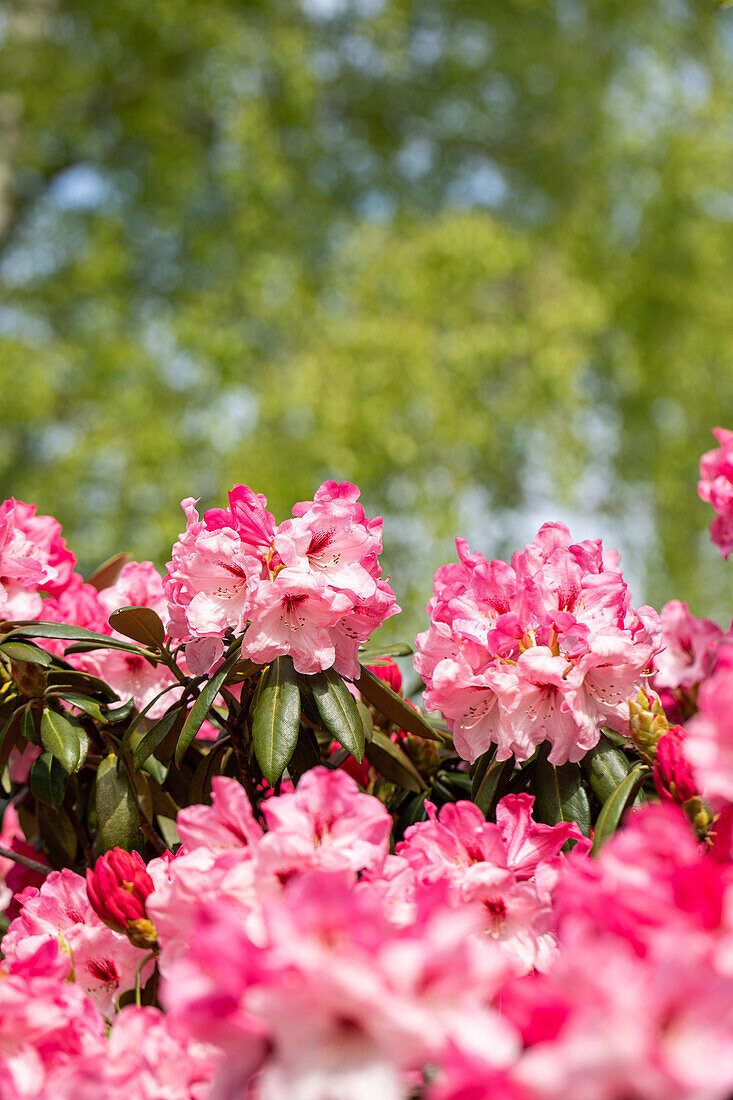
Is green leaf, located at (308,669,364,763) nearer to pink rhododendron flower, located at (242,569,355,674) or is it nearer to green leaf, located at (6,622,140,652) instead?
pink rhododendron flower, located at (242,569,355,674)

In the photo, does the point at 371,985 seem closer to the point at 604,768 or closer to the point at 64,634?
the point at 604,768

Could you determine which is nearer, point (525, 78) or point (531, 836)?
point (531, 836)

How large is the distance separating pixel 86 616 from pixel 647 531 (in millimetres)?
7562

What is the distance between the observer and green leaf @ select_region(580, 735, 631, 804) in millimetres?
995

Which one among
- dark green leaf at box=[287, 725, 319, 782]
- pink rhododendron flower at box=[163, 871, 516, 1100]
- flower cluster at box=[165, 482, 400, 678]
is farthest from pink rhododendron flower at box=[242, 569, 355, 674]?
pink rhododendron flower at box=[163, 871, 516, 1100]

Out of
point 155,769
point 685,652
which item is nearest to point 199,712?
point 155,769

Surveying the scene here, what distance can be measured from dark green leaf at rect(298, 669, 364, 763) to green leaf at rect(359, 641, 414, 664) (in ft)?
0.67

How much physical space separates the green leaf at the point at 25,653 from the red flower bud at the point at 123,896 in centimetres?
27

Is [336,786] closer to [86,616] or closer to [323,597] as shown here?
[323,597]

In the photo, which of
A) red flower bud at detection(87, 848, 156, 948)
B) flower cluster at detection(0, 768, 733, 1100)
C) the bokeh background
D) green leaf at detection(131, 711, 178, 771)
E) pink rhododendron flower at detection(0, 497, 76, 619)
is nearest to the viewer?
flower cluster at detection(0, 768, 733, 1100)

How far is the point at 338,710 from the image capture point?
3.34 ft

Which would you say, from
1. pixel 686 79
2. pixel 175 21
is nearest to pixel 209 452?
pixel 175 21

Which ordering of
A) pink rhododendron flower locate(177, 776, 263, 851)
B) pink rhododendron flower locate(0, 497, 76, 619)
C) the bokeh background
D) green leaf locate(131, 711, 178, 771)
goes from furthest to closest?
the bokeh background, pink rhododendron flower locate(0, 497, 76, 619), green leaf locate(131, 711, 178, 771), pink rhododendron flower locate(177, 776, 263, 851)

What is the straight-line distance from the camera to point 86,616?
1.34m
